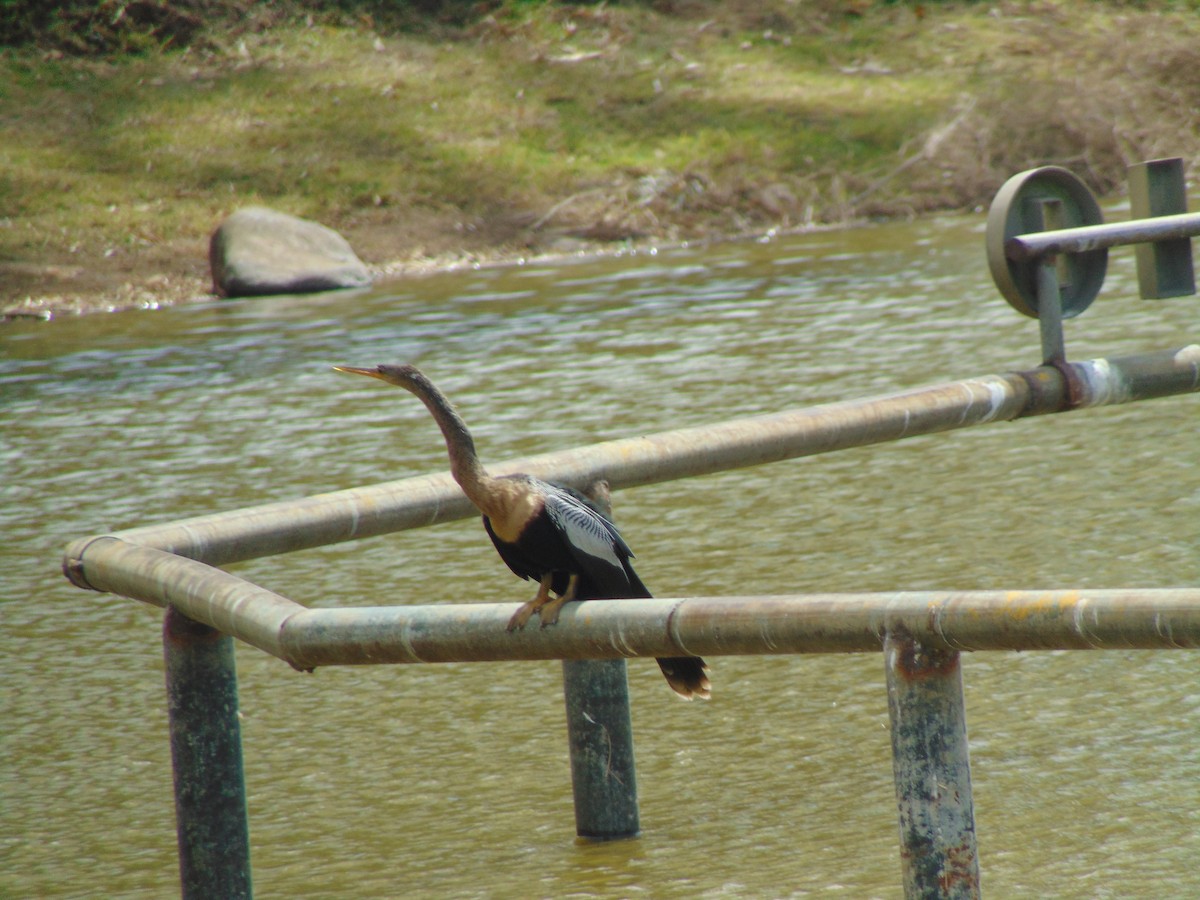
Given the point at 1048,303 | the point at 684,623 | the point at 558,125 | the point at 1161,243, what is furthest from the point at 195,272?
the point at 684,623

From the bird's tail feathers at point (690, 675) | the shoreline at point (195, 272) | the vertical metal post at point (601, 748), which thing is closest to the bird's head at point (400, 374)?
the bird's tail feathers at point (690, 675)

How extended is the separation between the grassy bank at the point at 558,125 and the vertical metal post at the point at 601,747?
1342 cm

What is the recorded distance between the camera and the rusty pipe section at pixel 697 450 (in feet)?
10.1

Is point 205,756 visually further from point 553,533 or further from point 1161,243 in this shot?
point 1161,243

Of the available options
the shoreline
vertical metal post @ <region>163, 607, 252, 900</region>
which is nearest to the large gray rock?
the shoreline

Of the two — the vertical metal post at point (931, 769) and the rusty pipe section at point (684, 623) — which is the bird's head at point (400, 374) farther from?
the vertical metal post at point (931, 769)

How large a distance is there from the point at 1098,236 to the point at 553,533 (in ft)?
6.54

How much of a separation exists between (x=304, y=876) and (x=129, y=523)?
396 cm

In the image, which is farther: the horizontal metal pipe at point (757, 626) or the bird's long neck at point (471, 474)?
the bird's long neck at point (471, 474)

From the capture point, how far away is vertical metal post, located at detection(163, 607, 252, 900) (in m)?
2.94

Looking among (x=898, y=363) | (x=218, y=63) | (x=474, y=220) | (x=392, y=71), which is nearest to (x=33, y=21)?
(x=218, y=63)

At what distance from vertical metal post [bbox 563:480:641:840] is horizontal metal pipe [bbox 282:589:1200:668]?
4.11 feet

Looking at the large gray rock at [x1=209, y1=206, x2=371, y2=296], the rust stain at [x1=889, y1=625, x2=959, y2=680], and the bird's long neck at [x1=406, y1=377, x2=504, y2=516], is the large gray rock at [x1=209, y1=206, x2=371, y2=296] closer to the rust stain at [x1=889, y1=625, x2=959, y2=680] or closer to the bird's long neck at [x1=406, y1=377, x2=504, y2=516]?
the bird's long neck at [x1=406, y1=377, x2=504, y2=516]

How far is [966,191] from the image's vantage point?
18.3 meters
